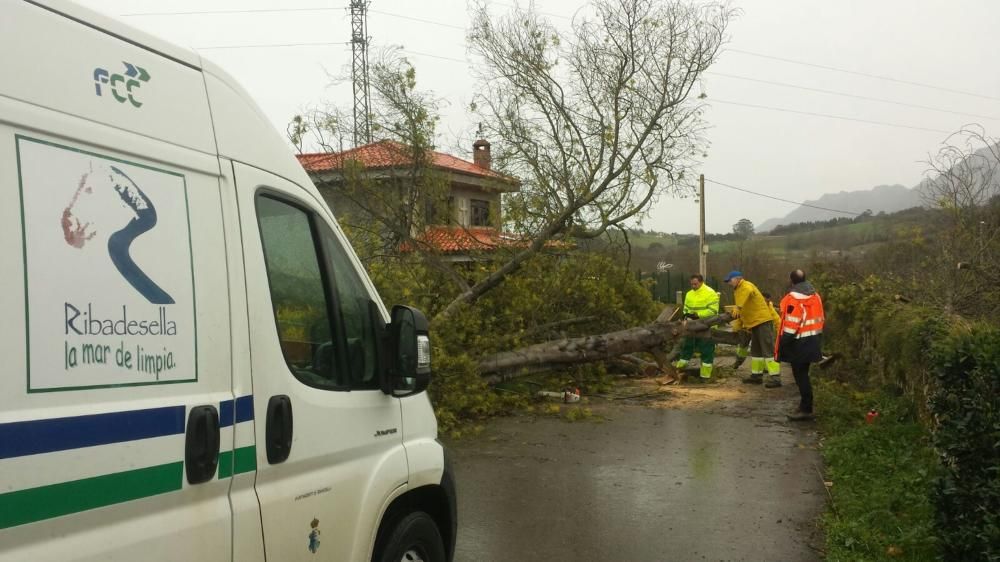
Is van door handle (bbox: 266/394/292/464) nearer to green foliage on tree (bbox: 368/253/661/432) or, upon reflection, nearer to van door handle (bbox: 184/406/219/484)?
van door handle (bbox: 184/406/219/484)

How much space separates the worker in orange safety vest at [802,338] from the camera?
9594 millimetres

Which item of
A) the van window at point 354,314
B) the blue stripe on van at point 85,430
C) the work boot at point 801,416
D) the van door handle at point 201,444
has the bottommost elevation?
the work boot at point 801,416

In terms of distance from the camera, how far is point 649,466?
780cm

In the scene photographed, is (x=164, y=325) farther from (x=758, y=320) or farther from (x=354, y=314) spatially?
(x=758, y=320)

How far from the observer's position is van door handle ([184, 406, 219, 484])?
→ 2281 mm

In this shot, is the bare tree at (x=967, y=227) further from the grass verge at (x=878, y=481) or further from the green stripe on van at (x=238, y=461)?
the green stripe on van at (x=238, y=461)

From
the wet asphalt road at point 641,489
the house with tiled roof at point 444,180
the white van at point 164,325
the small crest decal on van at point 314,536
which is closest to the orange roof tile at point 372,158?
the house with tiled roof at point 444,180

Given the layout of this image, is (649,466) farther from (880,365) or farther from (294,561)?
(294,561)

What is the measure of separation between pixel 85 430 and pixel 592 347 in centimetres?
982

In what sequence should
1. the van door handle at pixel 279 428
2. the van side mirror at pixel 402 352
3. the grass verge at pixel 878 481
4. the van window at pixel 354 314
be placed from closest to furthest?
1. the van door handle at pixel 279 428
2. the van window at pixel 354 314
3. the van side mirror at pixel 402 352
4. the grass verge at pixel 878 481

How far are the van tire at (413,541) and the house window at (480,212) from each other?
28.8 ft

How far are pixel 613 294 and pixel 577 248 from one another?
1.02m

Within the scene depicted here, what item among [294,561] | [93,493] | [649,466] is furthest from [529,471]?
[93,493]

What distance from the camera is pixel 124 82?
7.51ft
